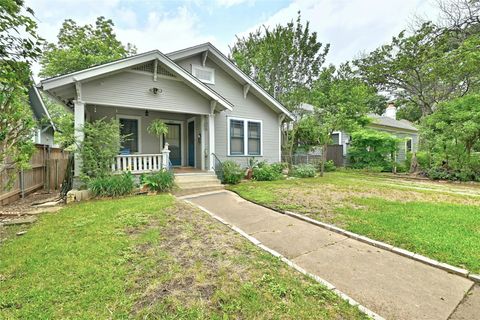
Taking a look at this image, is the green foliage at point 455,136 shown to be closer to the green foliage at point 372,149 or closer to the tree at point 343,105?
the green foliage at point 372,149

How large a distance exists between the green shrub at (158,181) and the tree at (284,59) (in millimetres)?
8811

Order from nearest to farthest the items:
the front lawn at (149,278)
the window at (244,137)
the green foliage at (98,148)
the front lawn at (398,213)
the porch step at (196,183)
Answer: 1. the front lawn at (149,278)
2. the front lawn at (398,213)
3. the green foliage at (98,148)
4. the porch step at (196,183)
5. the window at (244,137)

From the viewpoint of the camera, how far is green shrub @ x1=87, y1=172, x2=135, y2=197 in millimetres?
6688

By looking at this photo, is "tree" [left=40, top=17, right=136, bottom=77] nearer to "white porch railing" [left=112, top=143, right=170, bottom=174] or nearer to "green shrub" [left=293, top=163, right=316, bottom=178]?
"white porch railing" [left=112, top=143, right=170, bottom=174]

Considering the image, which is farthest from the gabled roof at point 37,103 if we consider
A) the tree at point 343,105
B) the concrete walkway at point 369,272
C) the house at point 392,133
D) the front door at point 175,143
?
the house at point 392,133

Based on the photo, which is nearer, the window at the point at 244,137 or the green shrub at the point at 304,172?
the window at the point at 244,137

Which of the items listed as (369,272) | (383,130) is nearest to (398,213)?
(369,272)

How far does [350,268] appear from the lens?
3.15 metres

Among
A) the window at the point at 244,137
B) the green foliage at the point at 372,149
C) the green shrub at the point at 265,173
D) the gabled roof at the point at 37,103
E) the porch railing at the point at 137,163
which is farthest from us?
the green foliage at the point at 372,149

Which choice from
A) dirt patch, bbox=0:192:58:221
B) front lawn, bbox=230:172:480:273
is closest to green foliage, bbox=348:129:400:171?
front lawn, bbox=230:172:480:273

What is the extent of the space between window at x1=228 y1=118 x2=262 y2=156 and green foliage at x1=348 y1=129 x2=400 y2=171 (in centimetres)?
815

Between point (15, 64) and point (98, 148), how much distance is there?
13.8 feet

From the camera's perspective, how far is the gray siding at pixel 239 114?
1066 centimetres

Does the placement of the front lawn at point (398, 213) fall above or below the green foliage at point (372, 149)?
below
